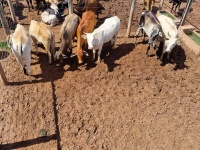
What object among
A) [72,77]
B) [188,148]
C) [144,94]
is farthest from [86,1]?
[188,148]

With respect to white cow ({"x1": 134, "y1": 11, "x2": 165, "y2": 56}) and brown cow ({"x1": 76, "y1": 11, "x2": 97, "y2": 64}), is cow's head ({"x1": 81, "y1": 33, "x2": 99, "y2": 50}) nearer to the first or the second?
brown cow ({"x1": 76, "y1": 11, "x2": 97, "y2": 64})

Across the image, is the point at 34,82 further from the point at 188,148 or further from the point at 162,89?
the point at 188,148

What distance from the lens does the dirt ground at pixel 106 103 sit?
6.69m

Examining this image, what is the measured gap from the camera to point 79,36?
29.4 ft

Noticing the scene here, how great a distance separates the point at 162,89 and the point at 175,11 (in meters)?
7.25

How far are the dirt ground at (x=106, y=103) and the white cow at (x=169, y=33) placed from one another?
702 millimetres

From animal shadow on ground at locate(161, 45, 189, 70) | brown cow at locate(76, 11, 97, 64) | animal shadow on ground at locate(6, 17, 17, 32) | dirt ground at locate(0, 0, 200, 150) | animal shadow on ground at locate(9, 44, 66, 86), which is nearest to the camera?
dirt ground at locate(0, 0, 200, 150)

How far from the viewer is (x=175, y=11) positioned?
1360 centimetres

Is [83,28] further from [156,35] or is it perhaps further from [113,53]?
[156,35]

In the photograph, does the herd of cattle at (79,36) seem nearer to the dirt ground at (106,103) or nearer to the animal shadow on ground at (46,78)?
the animal shadow on ground at (46,78)

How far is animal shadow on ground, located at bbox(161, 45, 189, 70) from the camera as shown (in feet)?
30.4

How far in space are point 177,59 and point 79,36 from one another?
423cm

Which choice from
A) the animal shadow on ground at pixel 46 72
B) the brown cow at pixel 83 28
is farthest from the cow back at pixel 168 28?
the animal shadow on ground at pixel 46 72

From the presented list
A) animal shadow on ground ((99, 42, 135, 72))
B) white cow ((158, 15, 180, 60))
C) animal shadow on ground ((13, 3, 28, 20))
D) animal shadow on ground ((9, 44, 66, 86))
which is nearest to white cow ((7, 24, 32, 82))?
animal shadow on ground ((9, 44, 66, 86))
